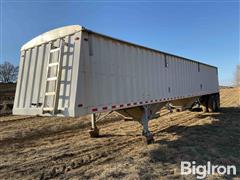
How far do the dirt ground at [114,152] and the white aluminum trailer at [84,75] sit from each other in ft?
4.15

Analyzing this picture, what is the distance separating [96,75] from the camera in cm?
573

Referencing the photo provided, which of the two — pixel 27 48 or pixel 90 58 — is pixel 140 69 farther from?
pixel 27 48

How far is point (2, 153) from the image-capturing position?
705cm

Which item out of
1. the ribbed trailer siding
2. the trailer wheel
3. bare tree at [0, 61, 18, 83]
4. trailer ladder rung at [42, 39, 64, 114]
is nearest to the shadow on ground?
the ribbed trailer siding

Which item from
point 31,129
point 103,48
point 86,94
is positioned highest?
point 103,48

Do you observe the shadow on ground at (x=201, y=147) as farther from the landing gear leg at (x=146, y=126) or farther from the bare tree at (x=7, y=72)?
the bare tree at (x=7, y=72)

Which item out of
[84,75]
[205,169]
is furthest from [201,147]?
[84,75]

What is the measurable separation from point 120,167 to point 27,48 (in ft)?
14.3

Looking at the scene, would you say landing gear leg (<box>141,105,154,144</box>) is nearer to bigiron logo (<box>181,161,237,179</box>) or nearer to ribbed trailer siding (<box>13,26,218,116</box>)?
ribbed trailer siding (<box>13,26,218,116</box>)

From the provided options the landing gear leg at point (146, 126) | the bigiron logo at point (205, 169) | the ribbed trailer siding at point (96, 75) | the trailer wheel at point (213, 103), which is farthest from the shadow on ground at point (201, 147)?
the trailer wheel at point (213, 103)

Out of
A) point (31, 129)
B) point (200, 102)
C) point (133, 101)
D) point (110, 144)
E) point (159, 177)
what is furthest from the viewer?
point (200, 102)

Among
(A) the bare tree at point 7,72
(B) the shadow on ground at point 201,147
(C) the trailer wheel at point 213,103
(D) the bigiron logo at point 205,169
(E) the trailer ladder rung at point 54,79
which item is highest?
(A) the bare tree at point 7,72

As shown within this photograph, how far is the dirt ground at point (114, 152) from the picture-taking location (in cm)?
530

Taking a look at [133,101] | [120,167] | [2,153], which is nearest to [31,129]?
[2,153]
